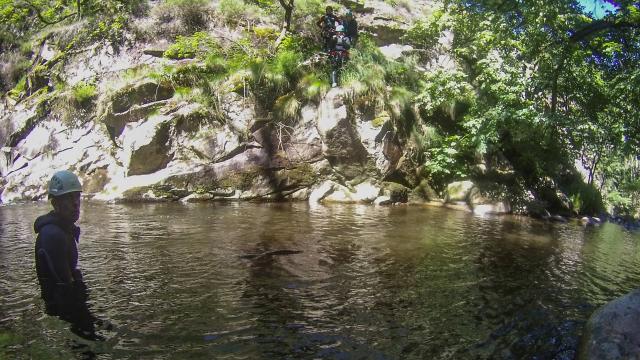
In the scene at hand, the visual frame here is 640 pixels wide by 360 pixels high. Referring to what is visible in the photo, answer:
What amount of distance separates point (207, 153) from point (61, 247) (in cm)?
1026

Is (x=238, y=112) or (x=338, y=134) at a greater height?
(x=238, y=112)

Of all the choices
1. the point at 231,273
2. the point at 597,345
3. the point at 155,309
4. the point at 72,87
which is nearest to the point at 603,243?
Result: the point at 597,345

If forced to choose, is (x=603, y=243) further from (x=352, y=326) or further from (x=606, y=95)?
(x=352, y=326)

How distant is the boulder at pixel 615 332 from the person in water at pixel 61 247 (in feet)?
13.7

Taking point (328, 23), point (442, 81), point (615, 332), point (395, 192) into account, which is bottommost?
point (615, 332)

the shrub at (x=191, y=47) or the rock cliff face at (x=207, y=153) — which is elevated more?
A: the shrub at (x=191, y=47)

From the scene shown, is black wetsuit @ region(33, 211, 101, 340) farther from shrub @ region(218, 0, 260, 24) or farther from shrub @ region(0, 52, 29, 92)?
shrub @ region(0, 52, 29, 92)

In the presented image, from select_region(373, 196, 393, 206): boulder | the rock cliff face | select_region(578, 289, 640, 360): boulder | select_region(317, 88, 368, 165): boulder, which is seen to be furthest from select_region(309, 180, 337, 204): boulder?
select_region(578, 289, 640, 360): boulder

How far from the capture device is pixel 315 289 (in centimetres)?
572

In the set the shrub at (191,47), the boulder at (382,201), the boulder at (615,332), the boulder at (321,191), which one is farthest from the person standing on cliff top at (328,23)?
the boulder at (615,332)

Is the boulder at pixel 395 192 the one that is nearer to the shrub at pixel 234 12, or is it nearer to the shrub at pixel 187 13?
the shrub at pixel 234 12

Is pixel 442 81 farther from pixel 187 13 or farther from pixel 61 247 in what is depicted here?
pixel 61 247

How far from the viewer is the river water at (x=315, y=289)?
4195mm

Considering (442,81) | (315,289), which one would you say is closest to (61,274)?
(315,289)
